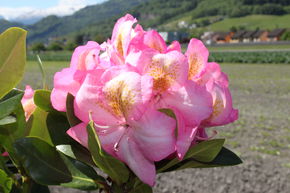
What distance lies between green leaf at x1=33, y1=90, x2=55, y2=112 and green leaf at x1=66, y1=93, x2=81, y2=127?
64 mm

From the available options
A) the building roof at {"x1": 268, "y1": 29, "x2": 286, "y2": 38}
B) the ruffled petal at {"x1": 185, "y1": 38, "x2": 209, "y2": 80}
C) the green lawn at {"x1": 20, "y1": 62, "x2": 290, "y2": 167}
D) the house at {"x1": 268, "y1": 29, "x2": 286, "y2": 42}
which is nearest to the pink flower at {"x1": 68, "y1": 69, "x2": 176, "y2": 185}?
the ruffled petal at {"x1": 185, "y1": 38, "x2": 209, "y2": 80}

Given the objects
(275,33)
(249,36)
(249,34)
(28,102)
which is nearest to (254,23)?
(249,34)

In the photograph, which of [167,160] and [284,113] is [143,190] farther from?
[284,113]

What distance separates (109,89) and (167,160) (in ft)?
0.44

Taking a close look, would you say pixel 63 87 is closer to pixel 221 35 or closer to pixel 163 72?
pixel 163 72

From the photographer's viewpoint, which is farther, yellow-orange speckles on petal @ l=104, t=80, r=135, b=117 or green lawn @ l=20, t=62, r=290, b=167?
green lawn @ l=20, t=62, r=290, b=167

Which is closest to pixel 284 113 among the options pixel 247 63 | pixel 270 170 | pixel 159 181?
pixel 270 170

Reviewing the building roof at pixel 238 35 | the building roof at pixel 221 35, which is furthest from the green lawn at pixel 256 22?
the building roof at pixel 221 35

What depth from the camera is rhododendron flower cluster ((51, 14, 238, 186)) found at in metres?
0.46

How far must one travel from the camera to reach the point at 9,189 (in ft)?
1.84

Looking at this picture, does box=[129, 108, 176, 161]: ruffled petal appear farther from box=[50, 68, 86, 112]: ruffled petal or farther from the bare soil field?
the bare soil field

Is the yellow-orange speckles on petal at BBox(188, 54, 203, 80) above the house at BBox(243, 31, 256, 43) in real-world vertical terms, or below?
above

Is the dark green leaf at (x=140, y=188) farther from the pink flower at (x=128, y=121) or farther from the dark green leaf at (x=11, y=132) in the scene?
the dark green leaf at (x=11, y=132)

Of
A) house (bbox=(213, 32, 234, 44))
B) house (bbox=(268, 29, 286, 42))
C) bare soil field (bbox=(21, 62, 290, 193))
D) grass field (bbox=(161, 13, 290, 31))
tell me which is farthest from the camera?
grass field (bbox=(161, 13, 290, 31))
